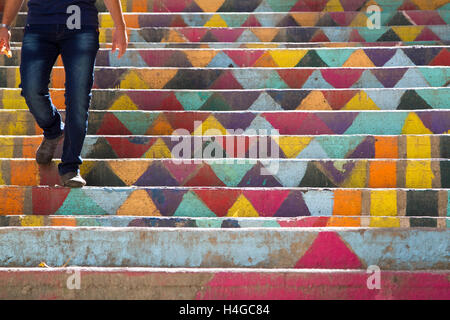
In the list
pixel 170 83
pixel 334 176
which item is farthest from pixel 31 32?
pixel 334 176

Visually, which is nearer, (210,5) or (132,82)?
(132,82)

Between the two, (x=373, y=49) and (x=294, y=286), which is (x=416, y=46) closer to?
(x=373, y=49)

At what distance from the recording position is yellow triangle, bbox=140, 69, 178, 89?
361 cm

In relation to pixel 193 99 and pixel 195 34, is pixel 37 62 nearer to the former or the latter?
pixel 193 99

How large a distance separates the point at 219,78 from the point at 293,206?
4.13 feet

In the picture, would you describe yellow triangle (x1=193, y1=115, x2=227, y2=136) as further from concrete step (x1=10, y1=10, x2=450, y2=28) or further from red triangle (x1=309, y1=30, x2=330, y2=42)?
concrete step (x1=10, y1=10, x2=450, y2=28)

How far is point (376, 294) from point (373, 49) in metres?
2.17

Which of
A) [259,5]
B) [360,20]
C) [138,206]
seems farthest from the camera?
[259,5]

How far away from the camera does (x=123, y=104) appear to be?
11.3 ft

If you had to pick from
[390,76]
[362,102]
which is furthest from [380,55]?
[362,102]

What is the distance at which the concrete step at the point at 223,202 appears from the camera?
262 centimetres

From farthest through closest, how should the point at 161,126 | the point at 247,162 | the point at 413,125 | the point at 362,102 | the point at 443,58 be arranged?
the point at 443,58 < the point at 362,102 < the point at 161,126 < the point at 413,125 < the point at 247,162

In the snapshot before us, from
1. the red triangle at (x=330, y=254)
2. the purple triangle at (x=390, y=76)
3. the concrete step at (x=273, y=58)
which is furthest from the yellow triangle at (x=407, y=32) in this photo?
the red triangle at (x=330, y=254)

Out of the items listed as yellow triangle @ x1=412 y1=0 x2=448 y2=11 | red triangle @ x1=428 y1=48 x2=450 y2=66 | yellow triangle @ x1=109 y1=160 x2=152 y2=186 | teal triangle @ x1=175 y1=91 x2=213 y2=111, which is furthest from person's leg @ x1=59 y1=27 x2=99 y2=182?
yellow triangle @ x1=412 y1=0 x2=448 y2=11
